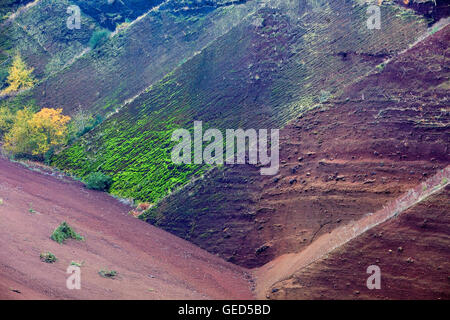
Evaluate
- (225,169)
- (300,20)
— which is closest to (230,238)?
(225,169)

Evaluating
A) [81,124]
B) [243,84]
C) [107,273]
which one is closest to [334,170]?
[243,84]

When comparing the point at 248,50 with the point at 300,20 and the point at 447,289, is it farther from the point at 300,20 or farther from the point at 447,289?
the point at 447,289

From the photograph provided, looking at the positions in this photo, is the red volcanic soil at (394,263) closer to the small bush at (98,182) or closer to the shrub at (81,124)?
the small bush at (98,182)

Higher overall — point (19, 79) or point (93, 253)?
point (19, 79)

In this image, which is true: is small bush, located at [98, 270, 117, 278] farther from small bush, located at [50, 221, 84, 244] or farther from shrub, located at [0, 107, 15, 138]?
shrub, located at [0, 107, 15, 138]

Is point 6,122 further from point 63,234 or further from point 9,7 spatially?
point 63,234

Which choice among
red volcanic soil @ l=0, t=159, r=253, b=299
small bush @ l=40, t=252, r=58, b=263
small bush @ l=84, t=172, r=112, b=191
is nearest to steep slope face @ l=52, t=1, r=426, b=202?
small bush @ l=84, t=172, r=112, b=191
